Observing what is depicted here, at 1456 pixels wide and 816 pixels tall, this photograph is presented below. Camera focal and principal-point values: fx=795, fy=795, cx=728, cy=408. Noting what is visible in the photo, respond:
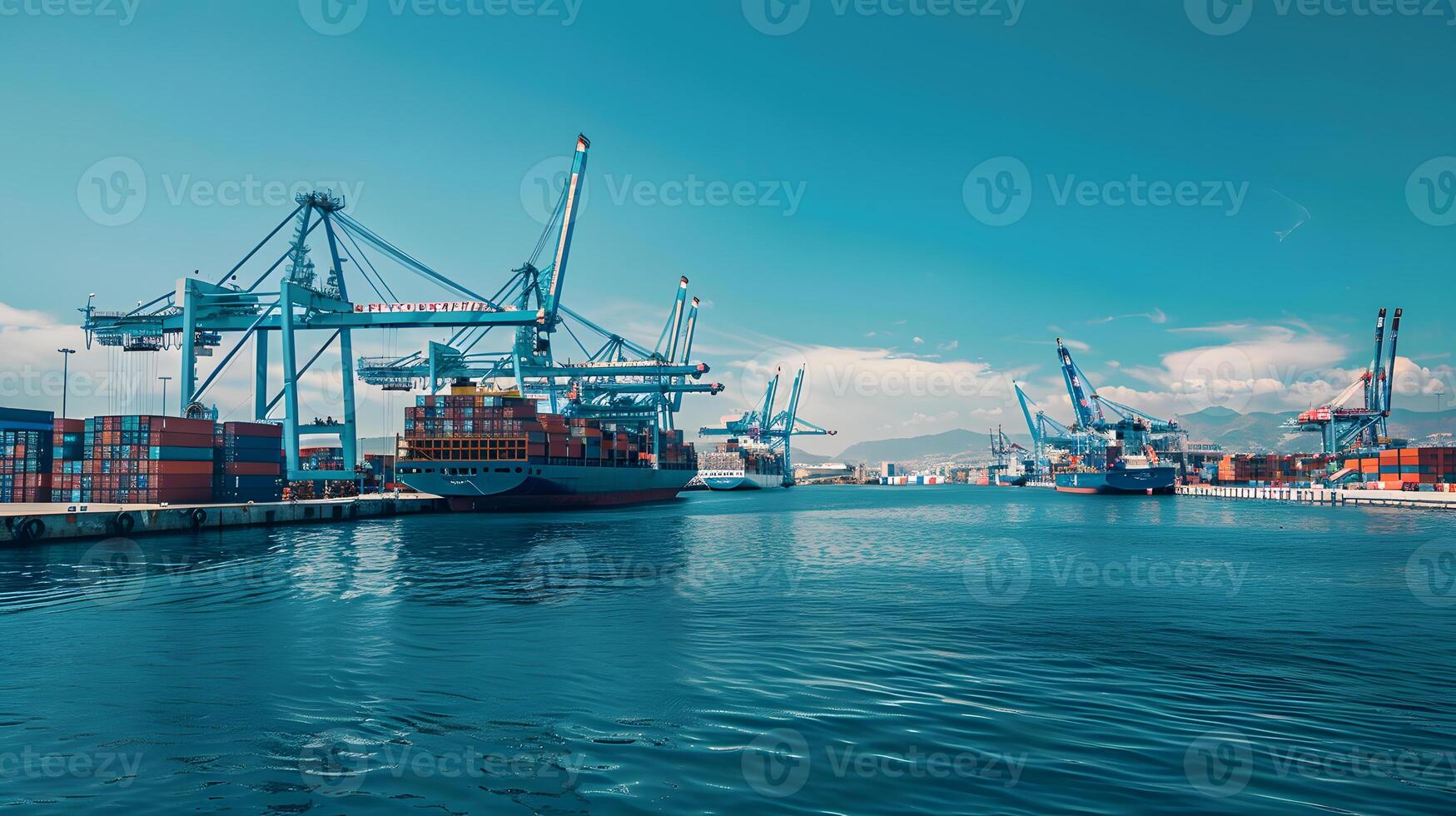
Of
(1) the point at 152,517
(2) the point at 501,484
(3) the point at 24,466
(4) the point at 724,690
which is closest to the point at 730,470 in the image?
(2) the point at 501,484

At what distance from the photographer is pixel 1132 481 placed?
12638cm

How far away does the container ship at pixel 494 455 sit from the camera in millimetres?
71125

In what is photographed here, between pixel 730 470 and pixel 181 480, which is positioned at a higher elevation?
pixel 181 480

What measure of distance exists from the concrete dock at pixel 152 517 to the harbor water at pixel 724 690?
12403mm

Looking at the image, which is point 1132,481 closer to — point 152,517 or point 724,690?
point 152,517

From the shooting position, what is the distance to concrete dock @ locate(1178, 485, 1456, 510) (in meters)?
81.8

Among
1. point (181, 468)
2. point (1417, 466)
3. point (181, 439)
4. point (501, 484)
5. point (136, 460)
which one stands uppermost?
point (181, 439)

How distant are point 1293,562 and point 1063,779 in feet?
101

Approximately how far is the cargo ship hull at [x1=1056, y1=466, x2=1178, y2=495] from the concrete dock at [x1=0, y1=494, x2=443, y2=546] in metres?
108

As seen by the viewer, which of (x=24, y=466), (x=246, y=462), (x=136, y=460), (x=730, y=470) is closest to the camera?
(x=136, y=460)

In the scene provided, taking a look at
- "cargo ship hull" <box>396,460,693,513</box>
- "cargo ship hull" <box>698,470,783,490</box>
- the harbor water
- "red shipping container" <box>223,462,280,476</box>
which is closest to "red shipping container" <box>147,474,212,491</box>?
"red shipping container" <box>223,462,280,476</box>

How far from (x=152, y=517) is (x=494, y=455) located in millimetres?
28764

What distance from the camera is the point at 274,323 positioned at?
214ft

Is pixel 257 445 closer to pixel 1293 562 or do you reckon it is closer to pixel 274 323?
pixel 274 323
